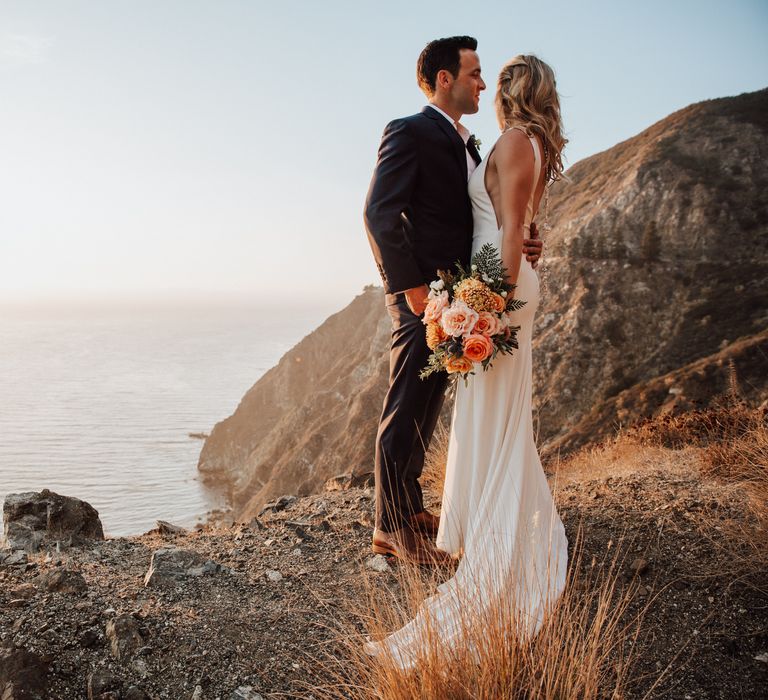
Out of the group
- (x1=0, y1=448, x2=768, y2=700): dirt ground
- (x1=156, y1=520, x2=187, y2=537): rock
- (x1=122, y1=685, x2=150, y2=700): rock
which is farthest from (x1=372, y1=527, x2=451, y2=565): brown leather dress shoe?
(x1=156, y1=520, x2=187, y2=537): rock

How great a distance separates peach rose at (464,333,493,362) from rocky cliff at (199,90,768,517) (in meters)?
13.5

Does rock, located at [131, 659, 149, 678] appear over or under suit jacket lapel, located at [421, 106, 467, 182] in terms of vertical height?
Answer: under

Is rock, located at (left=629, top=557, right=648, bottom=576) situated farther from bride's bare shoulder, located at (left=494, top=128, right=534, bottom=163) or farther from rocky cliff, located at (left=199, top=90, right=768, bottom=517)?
→ rocky cliff, located at (left=199, top=90, right=768, bottom=517)

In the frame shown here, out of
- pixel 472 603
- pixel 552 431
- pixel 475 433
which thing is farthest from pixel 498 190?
pixel 552 431

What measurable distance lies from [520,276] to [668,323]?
25.5 metres

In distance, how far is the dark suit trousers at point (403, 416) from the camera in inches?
170

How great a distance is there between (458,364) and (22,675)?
2.60m

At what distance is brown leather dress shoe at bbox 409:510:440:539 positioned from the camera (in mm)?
4484

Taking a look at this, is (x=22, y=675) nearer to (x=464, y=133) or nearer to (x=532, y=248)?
(x=532, y=248)

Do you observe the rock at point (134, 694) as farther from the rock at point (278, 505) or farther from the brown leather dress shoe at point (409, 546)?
the rock at point (278, 505)

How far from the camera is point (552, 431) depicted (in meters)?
24.8

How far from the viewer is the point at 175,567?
4.12m

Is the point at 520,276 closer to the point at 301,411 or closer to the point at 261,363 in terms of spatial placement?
the point at 301,411

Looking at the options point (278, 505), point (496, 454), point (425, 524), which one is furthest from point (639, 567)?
point (278, 505)
